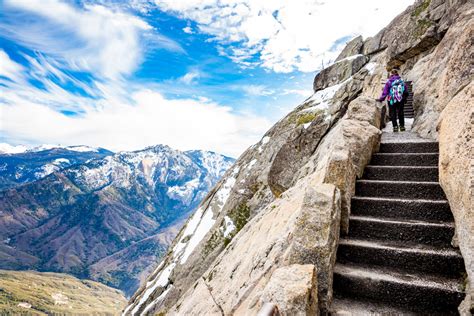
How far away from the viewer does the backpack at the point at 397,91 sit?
49.6 ft

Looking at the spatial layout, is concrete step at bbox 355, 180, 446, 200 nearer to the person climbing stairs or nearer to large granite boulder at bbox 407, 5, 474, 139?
the person climbing stairs

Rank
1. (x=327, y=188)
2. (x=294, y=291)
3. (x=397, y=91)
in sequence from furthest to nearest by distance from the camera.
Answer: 1. (x=397, y=91)
2. (x=327, y=188)
3. (x=294, y=291)

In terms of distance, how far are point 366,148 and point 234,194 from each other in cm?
2875

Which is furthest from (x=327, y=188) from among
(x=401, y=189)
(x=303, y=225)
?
(x=401, y=189)

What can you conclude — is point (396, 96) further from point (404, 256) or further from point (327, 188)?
point (404, 256)

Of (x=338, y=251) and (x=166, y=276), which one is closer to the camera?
(x=338, y=251)

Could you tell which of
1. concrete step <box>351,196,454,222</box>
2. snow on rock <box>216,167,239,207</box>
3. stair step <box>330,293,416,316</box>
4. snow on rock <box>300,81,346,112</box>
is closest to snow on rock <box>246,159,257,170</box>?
snow on rock <box>216,167,239,207</box>

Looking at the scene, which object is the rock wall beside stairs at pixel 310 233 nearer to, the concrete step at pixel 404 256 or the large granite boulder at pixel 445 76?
the concrete step at pixel 404 256

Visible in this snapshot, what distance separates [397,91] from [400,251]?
461 inches

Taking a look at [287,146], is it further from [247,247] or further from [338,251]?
[338,251]

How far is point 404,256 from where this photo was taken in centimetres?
649

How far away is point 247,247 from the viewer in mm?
12727

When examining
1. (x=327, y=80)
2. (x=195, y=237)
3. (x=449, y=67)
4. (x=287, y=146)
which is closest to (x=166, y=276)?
(x=195, y=237)

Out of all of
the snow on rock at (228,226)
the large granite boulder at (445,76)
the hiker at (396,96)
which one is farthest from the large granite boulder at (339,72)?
the hiker at (396,96)
